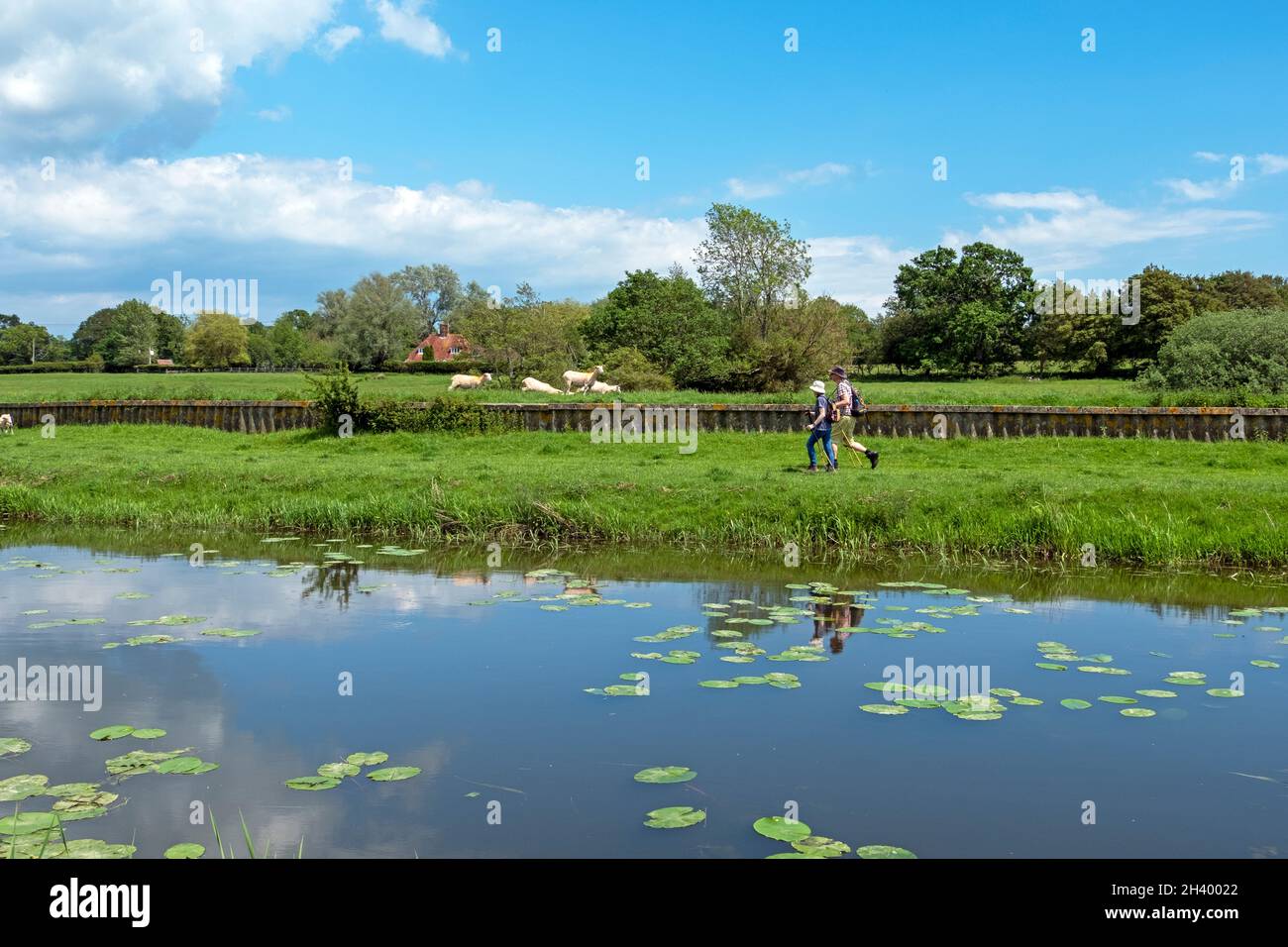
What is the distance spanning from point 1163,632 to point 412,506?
11512 mm

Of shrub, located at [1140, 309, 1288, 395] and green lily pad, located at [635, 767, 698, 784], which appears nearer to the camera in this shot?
green lily pad, located at [635, 767, 698, 784]

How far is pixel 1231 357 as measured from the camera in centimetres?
3019

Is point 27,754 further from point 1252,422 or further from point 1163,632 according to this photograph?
point 1252,422

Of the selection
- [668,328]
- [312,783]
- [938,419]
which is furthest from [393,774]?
[668,328]

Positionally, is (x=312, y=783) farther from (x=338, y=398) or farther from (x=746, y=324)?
(x=746, y=324)

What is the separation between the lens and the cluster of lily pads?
262 inches

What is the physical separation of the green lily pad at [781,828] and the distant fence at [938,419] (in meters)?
20.9

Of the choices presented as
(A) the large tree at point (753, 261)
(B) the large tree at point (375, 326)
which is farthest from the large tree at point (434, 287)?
(A) the large tree at point (753, 261)

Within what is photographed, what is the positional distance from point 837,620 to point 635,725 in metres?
4.15

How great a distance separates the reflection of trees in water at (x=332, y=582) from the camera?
1264 cm

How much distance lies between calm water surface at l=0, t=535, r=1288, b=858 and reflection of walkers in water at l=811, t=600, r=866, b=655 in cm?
5

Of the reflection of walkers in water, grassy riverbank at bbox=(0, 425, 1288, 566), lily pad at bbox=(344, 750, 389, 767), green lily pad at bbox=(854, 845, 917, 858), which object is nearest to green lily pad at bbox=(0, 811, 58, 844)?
lily pad at bbox=(344, 750, 389, 767)

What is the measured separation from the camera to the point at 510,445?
25.5 metres

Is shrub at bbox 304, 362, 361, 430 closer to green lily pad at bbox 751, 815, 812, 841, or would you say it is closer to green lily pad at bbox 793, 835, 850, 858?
green lily pad at bbox 751, 815, 812, 841
